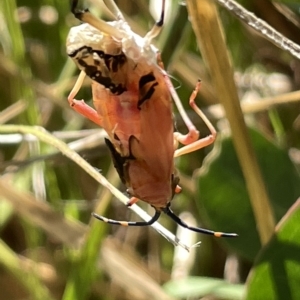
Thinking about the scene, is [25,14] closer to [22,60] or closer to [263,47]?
[22,60]

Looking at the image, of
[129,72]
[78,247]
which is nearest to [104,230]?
[78,247]

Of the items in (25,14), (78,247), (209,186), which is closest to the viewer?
(209,186)

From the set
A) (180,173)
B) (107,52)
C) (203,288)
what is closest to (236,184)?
(203,288)

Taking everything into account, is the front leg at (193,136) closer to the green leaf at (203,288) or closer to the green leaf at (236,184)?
the green leaf at (236,184)

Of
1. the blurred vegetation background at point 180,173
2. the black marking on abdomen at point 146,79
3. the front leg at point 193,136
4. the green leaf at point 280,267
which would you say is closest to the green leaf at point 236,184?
the blurred vegetation background at point 180,173

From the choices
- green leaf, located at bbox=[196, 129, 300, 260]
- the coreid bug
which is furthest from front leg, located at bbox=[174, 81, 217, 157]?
green leaf, located at bbox=[196, 129, 300, 260]

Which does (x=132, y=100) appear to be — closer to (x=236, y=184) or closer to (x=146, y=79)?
(x=146, y=79)
